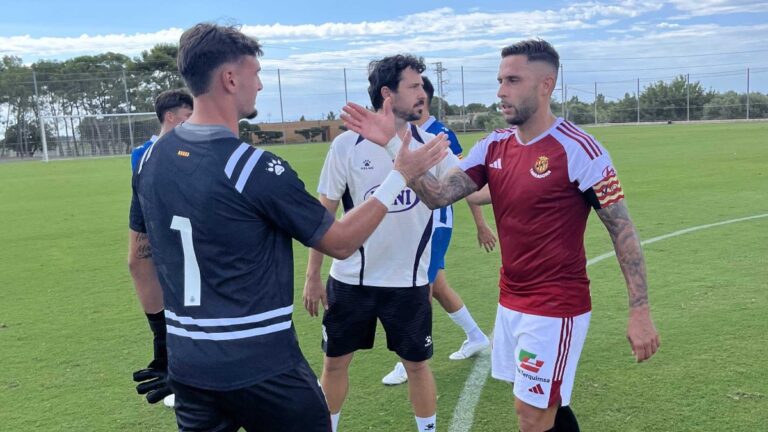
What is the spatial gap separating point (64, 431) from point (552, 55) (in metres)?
3.76

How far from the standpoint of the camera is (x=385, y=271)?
3.76 metres

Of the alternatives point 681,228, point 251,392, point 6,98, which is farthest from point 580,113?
point 251,392

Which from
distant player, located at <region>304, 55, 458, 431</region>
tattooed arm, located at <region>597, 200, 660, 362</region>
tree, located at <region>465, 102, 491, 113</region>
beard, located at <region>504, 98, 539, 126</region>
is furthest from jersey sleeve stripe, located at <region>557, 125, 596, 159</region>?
tree, located at <region>465, 102, 491, 113</region>

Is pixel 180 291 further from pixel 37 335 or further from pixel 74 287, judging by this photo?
pixel 74 287

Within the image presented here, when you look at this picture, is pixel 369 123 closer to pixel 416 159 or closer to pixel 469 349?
pixel 416 159

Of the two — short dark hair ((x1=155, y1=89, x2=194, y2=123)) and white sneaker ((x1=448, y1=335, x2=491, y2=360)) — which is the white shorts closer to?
white sneaker ((x1=448, y1=335, x2=491, y2=360))

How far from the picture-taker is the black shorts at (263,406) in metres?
2.31

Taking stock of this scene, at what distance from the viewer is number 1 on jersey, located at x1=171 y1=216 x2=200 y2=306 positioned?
7.32 feet

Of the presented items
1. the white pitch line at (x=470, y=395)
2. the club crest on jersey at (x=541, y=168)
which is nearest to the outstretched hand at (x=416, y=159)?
the club crest on jersey at (x=541, y=168)

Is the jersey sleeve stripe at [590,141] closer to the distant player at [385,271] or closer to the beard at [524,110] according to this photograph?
the beard at [524,110]

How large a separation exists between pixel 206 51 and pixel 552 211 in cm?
175

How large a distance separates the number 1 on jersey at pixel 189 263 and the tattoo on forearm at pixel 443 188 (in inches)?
56.2

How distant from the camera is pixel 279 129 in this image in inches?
2116

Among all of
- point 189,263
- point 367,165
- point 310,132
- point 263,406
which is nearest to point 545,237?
point 367,165
